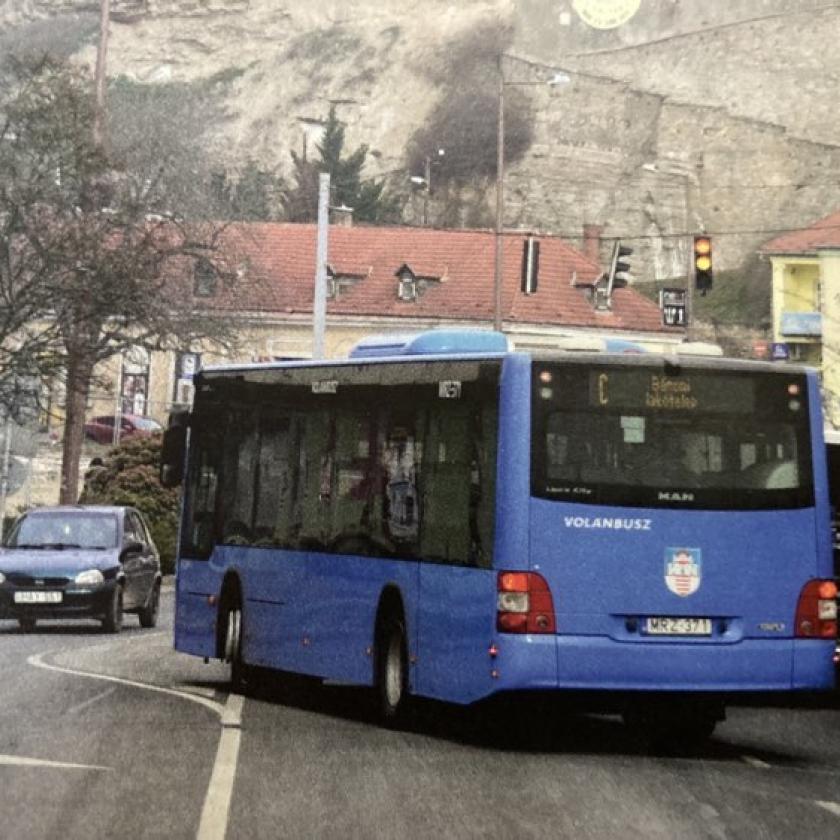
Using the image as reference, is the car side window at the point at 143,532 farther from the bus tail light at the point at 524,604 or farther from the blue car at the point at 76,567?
the bus tail light at the point at 524,604

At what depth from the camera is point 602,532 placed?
51.1 ft

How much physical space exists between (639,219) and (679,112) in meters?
6.35

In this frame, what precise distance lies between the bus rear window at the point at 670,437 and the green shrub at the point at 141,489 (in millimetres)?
32891

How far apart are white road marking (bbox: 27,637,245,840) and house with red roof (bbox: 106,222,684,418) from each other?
59300 mm

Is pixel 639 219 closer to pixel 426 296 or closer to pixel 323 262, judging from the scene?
pixel 426 296

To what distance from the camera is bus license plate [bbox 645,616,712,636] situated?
1561cm

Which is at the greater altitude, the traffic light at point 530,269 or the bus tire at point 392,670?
the traffic light at point 530,269

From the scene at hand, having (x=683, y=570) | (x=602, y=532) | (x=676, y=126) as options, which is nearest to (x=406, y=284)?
(x=676, y=126)

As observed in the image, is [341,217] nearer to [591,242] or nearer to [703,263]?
[591,242]

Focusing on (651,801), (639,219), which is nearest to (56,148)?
(651,801)

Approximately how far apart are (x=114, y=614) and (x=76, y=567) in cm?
91

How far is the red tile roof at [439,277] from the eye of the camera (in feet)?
277

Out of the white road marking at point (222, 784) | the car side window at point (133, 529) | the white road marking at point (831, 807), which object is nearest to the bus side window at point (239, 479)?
the white road marking at point (222, 784)

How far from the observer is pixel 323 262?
4803cm
